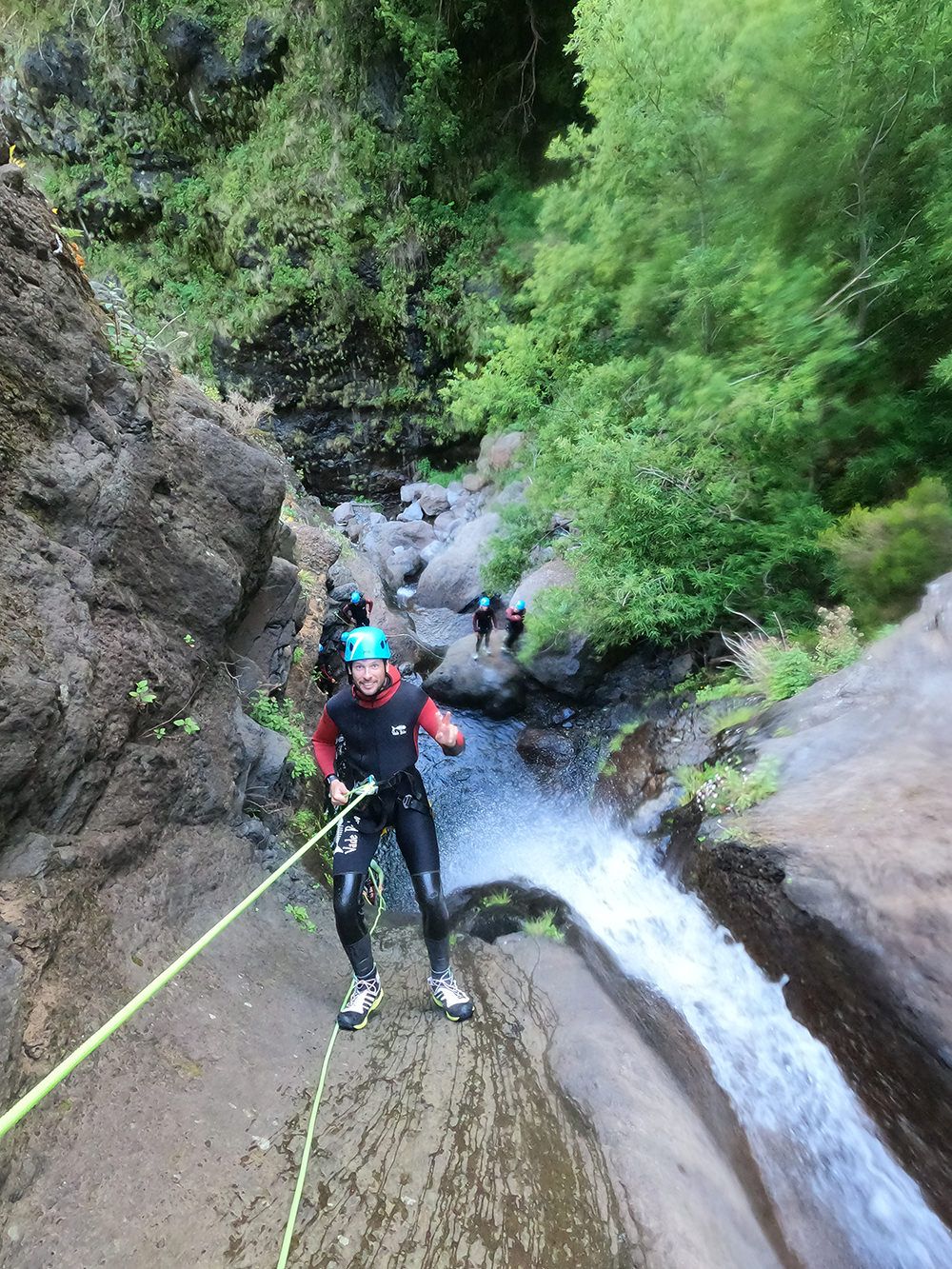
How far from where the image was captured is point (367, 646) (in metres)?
3.05

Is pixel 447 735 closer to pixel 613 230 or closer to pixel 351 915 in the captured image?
pixel 351 915

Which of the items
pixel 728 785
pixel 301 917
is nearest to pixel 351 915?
pixel 301 917

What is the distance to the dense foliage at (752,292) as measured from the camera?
4.84 meters

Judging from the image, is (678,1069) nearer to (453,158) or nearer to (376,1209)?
(376,1209)

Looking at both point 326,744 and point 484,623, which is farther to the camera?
point 484,623

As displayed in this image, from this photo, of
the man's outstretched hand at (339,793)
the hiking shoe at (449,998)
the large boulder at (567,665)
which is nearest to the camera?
the man's outstretched hand at (339,793)

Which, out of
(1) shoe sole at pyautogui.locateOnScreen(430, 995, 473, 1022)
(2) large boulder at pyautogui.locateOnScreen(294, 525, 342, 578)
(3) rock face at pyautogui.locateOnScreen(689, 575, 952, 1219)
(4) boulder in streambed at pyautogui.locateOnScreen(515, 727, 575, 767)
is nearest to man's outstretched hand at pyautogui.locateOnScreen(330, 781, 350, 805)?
(1) shoe sole at pyautogui.locateOnScreen(430, 995, 473, 1022)

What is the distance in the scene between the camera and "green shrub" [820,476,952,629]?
471cm

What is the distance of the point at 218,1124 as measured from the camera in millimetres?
2496

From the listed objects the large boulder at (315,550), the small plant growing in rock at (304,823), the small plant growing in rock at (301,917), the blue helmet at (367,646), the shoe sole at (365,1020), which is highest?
the blue helmet at (367,646)

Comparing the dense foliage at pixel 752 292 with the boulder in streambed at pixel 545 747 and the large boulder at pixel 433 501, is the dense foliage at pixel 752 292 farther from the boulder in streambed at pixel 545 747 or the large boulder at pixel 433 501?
the large boulder at pixel 433 501

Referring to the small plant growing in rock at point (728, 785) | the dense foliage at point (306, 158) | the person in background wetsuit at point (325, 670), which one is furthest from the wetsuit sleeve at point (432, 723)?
the dense foliage at point (306, 158)

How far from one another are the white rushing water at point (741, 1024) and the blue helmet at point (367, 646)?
3157mm

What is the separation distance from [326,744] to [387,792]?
474 mm
